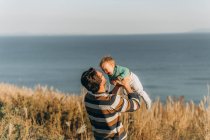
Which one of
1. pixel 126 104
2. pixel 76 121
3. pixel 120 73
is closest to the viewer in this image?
pixel 126 104

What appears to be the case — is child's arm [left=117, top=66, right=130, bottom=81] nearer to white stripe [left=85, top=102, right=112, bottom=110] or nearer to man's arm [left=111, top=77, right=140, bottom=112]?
man's arm [left=111, top=77, right=140, bottom=112]

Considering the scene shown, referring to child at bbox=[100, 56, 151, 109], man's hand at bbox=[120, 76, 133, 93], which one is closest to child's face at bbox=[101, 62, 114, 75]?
child at bbox=[100, 56, 151, 109]

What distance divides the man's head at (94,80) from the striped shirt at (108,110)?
0.26 feet

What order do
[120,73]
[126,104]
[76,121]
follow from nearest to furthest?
[126,104] < [120,73] < [76,121]

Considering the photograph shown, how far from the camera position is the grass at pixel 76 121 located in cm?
600

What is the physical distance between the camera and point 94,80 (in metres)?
3.85

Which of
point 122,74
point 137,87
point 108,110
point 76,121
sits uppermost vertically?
point 122,74

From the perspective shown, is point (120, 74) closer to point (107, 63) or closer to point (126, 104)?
point (107, 63)

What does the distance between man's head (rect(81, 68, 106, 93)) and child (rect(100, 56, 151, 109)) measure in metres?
0.09

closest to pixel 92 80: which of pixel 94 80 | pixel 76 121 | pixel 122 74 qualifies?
pixel 94 80

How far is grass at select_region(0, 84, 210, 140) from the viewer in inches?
236

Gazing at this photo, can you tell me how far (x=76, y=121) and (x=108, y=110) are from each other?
309cm

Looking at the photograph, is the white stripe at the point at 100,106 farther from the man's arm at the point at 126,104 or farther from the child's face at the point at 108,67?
the child's face at the point at 108,67

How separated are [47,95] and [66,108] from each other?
119 cm
